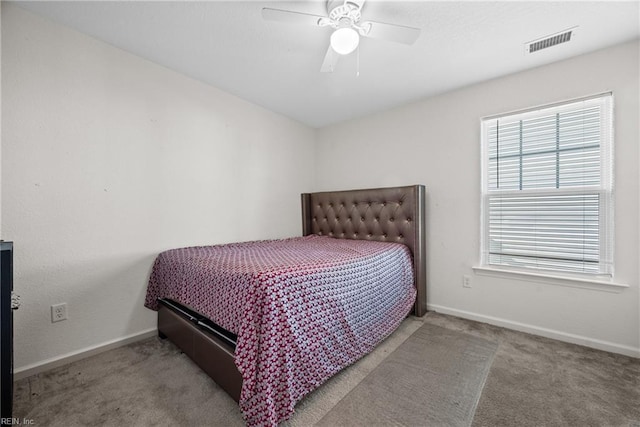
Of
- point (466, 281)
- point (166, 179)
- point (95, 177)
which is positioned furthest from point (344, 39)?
point (466, 281)

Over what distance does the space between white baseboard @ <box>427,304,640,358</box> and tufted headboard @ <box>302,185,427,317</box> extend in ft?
1.01

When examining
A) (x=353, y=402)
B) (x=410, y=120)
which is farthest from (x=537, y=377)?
(x=410, y=120)

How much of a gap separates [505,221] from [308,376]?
2103mm

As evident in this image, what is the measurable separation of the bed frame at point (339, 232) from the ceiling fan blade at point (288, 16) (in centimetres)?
166

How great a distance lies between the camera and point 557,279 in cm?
202

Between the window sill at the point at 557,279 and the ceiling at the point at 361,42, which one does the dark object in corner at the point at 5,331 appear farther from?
the window sill at the point at 557,279

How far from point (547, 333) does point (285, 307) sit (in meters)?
2.21

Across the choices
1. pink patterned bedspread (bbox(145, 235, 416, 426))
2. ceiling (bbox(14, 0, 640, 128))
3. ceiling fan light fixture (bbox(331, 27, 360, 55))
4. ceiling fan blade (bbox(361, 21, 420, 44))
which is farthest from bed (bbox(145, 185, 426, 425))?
ceiling fan blade (bbox(361, 21, 420, 44))

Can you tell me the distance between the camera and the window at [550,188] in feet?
6.18

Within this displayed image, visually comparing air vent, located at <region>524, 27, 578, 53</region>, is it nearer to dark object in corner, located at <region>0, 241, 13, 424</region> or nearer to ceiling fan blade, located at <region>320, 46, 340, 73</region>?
ceiling fan blade, located at <region>320, 46, 340, 73</region>

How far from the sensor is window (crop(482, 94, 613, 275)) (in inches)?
74.2

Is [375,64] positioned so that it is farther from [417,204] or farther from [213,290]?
[213,290]

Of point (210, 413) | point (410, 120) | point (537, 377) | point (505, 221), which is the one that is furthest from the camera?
point (410, 120)

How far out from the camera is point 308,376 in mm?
1313
